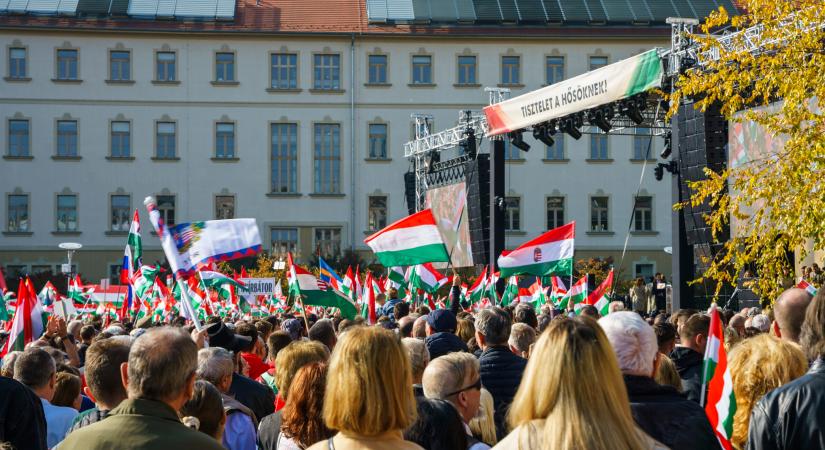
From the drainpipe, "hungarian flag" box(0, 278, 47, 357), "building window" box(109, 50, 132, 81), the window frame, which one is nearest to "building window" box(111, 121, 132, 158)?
"building window" box(109, 50, 132, 81)

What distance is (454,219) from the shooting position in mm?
28094

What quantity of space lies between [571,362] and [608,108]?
17174 mm

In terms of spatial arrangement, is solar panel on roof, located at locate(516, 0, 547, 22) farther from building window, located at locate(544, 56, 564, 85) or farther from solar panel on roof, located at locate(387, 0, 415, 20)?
solar panel on roof, located at locate(387, 0, 415, 20)

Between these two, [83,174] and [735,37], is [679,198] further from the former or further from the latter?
[83,174]

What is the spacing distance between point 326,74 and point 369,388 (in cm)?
4929

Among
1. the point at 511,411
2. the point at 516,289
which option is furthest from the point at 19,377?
the point at 516,289

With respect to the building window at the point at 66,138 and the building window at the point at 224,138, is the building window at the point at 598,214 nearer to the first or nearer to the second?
the building window at the point at 224,138

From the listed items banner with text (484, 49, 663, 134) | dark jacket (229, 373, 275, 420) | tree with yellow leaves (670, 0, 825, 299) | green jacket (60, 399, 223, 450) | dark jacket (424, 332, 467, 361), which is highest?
banner with text (484, 49, 663, 134)

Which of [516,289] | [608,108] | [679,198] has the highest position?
[608,108]

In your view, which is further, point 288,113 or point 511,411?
point 288,113

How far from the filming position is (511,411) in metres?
3.36

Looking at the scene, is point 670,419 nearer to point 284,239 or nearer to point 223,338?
point 223,338

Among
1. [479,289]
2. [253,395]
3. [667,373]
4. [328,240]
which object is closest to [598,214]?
[328,240]

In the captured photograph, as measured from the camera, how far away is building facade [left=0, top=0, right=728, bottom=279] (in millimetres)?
51781
